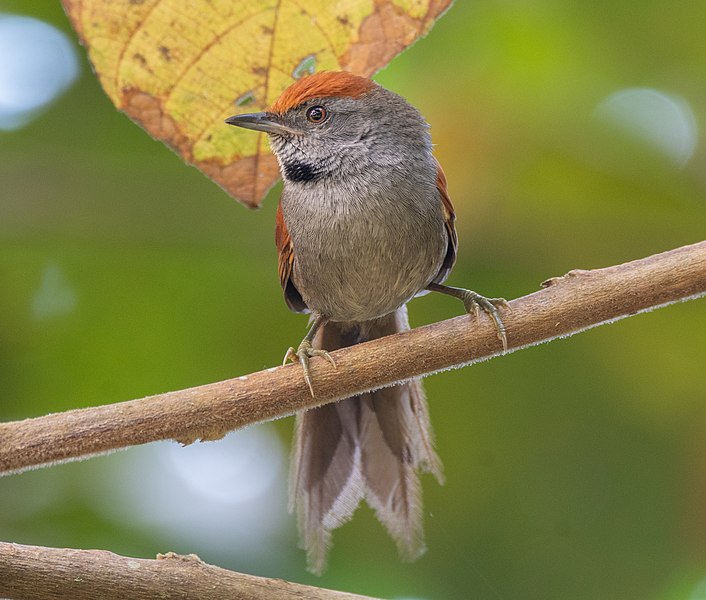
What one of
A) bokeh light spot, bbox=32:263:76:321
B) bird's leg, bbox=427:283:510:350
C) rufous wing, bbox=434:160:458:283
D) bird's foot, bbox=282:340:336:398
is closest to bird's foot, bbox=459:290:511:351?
bird's leg, bbox=427:283:510:350

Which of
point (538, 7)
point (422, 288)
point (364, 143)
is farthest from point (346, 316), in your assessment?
point (538, 7)

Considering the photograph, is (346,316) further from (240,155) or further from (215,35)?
(215,35)

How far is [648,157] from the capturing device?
437cm

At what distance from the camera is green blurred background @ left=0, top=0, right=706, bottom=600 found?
13.9 feet

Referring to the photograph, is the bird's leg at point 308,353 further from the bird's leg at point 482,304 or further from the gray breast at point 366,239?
the bird's leg at point 482,304

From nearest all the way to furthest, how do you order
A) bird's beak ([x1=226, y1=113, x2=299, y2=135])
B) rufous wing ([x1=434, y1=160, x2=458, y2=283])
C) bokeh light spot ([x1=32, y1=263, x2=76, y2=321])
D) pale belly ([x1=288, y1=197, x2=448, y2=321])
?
bird's beak ([x1=226, y1=113, x2=299, y2=135]) → pale belly ([x1=288, y1=197, x2=448, y2=321]) → rufous wing ([x1=434, y1=160, x2=458, y2=283]) → bokeh light spot ([x1=32, y1=263, x2=76, y2=321])

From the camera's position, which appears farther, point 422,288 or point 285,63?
point 422,288

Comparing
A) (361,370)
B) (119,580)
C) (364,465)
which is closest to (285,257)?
(364,465)

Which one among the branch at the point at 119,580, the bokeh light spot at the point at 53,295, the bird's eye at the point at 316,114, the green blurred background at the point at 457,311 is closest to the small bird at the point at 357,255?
the bird's eye at the point at 316,114

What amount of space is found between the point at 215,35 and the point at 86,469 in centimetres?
257

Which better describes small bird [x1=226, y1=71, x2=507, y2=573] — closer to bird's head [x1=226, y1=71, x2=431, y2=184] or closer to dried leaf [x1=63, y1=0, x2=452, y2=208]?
bird's head [x1=226, y1=71, x2=431, y2=184]

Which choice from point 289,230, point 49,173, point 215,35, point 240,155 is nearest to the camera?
point 215,35

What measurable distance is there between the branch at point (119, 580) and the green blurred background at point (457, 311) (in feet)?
5.92

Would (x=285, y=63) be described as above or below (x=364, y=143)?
above
